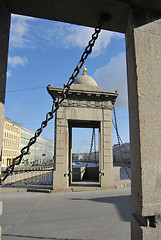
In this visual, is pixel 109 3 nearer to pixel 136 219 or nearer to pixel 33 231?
pixel 136 219

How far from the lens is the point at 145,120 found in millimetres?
2100

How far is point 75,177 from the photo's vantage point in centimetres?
1414

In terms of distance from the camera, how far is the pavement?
353cm

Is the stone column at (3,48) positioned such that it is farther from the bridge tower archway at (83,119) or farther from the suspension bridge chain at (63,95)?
the bridge tower archway at (83,119)

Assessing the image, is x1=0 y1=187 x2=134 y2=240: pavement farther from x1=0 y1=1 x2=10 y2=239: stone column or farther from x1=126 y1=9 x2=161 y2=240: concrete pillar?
x1=0 y1=1 x2=10 y2=239: stone column

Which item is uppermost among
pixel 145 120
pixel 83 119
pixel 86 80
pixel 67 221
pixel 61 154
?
pixel 86 80

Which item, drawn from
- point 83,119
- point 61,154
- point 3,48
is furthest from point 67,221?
point 83,119

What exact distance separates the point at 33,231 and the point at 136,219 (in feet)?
8.75

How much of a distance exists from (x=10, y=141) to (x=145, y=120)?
53.9m

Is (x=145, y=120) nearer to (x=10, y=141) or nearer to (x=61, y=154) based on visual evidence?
(x=61, y=154)

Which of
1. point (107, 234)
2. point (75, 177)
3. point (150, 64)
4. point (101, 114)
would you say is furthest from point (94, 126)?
point (150, 64)

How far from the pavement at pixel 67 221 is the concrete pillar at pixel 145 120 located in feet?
6.10

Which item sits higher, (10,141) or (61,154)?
(10,141)

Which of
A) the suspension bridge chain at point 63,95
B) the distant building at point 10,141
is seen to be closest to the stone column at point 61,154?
the suspension bridge chain at point 63,95
